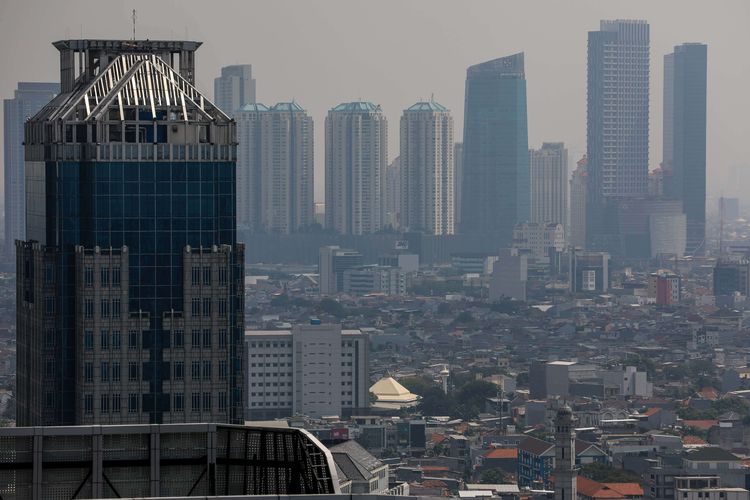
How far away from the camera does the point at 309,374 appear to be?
13062cm

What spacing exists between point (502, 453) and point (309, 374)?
84.6 feet

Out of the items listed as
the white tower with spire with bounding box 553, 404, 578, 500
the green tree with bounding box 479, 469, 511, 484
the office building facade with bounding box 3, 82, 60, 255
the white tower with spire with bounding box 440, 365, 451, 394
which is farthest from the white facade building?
the white tower with spire with bounding box 553, 404, 578, 500

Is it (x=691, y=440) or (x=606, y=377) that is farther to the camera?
(x=606, y=377)

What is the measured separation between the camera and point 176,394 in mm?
44938

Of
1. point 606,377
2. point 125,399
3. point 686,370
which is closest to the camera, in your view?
point 125,399

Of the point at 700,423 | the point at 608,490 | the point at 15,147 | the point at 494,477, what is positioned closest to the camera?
the point at 608,490

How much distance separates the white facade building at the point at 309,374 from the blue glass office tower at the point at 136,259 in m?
82.0

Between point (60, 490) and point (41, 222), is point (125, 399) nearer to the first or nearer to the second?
point (41, 222)

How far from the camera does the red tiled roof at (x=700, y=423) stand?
12059 cm

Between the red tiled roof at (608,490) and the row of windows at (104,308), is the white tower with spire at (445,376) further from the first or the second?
the row of windows at (104,308)

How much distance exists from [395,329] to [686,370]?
135 feet

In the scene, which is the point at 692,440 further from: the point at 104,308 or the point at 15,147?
the point at 15,147

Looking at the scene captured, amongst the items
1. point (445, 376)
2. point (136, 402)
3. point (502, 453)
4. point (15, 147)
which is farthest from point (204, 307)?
point (15, 147)

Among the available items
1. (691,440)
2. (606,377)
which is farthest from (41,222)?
(606,377)
